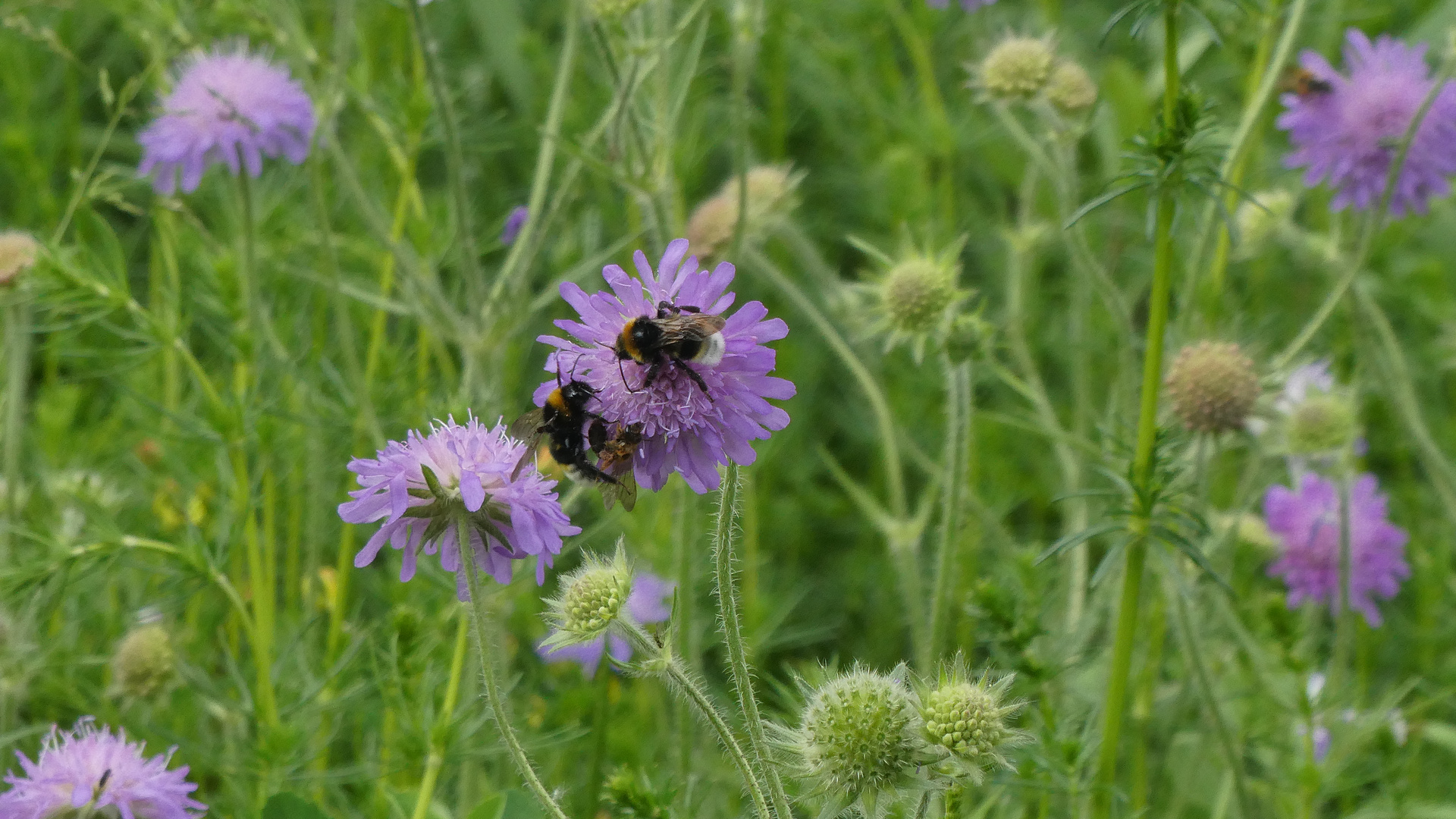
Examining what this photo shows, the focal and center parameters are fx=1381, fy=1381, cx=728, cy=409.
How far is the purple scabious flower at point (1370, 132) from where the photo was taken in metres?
2.85

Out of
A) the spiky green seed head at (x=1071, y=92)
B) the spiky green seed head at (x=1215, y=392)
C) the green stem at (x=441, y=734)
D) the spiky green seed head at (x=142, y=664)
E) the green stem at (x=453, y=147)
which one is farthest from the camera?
the spiky green seed head at (x=1071, y=92)

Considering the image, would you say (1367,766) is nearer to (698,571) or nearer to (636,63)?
(698,571)

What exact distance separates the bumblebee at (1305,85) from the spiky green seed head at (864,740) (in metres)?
1.97

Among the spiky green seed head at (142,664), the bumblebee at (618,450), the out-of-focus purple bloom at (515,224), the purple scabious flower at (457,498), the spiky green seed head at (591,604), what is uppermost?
the out-of-focus purple bloom at (515,224)

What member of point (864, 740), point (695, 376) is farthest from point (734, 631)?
point (695, 376)

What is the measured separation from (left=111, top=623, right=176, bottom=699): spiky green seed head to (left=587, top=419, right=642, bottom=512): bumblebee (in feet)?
4.45

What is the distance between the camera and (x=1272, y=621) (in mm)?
2434

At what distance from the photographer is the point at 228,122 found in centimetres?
296

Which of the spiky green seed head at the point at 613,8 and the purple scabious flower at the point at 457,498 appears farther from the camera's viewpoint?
the spiky green seed head at the point at 613,8

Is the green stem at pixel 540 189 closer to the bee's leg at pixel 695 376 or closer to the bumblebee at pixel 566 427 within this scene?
the bumblebee at pixel 566 427

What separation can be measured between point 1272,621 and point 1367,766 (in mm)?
926

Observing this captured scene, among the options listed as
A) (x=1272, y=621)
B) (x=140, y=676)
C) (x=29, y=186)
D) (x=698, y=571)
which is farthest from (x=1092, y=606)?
(x=29, y=186)

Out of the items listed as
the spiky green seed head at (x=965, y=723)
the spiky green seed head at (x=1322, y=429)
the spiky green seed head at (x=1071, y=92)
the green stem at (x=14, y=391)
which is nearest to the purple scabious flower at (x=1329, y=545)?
the spiky green seed head at (x=1322, y=429)

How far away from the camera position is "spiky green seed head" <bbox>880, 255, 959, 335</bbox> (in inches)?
93.9
